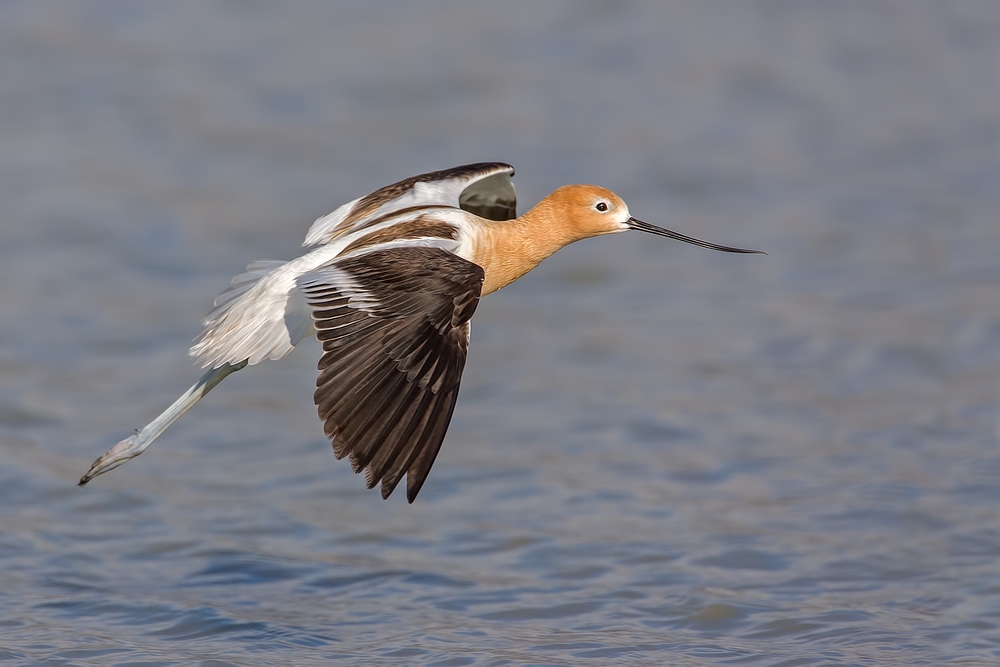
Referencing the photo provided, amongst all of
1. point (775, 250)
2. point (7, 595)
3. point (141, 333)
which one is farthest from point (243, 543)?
point (775, 250)

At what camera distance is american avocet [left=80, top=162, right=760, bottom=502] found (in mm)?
4652

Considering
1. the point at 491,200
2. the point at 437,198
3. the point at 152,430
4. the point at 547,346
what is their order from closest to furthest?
the point at 152,430, the point at 437,198, the point at 491,200, the point at 547,346

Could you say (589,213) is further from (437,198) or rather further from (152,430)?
(152,430)

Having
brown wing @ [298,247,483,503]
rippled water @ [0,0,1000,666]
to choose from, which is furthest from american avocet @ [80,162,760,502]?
rippled water @ [0,0,1000,666]

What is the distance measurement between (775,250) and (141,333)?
4034 millimetres

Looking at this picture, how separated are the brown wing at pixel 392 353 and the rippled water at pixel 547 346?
1157 millimetres

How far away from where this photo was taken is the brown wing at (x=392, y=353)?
4578 millimetres

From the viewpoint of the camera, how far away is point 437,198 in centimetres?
634

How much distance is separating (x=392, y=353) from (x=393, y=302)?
0.23 metres

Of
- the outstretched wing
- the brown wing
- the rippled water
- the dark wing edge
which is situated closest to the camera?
the brown wing

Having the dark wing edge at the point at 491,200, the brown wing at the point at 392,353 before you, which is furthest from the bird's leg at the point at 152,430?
the dark wing edge at the point at 491,200

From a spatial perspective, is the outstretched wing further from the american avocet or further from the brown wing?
the brown wing

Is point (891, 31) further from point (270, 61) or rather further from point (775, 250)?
point (270, 61)

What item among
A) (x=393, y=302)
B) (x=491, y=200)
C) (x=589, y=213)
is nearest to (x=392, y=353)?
(x=393, y=302)
